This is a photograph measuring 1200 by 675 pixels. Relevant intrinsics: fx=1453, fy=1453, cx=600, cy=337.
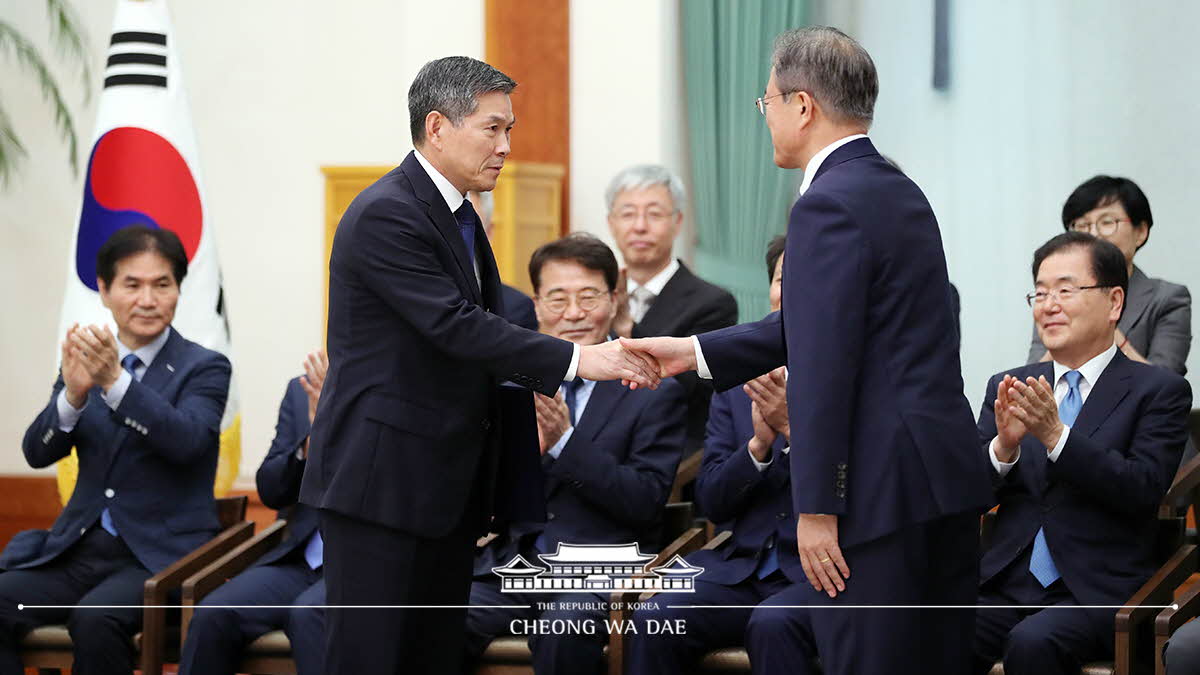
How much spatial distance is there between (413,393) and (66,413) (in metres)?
1.49

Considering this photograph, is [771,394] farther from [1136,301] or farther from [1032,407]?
[1136,301]

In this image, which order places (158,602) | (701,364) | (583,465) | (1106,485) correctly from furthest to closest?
(158,602), (583,465), (1106,485), (701,364)

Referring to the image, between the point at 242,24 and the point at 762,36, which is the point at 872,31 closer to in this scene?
the point at 762,36

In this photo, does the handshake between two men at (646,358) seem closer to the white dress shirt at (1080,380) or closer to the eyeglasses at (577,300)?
the eyeglasses at (577,300)

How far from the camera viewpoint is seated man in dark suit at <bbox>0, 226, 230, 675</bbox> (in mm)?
3570

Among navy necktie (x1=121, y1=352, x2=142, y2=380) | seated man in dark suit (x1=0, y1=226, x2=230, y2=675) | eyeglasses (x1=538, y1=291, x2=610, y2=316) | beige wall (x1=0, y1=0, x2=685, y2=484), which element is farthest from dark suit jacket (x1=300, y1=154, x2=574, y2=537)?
beige wall (x1=0, y1=0, x2=685, y2=484)

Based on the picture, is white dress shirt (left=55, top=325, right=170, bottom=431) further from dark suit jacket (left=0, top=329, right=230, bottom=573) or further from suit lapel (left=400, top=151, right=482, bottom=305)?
suit lapel (left=400, top=151, right=482, bottom=305)

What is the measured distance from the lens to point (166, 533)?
374cm

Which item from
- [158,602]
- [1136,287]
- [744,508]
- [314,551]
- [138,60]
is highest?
[138,60]

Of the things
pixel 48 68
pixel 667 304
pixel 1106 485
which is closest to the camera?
pixel 1106 485

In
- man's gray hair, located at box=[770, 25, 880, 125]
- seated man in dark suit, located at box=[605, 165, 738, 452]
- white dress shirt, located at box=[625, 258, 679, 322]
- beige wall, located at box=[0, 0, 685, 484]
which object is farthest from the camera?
beige wall, located at box=[0, 0, 685, 484]

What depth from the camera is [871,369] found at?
2.35 metres

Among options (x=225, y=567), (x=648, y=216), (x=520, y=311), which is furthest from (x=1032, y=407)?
(x=225, y=567)

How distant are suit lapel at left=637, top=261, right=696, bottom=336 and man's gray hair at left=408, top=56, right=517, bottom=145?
1.51m
